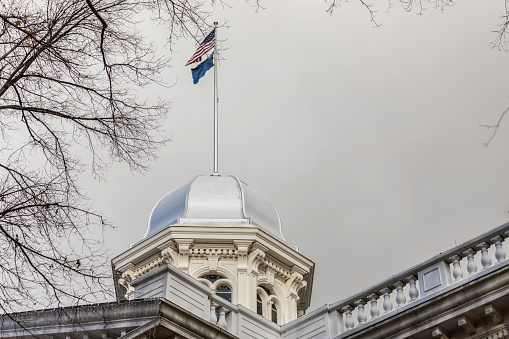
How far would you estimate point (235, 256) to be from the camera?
31.3 metres

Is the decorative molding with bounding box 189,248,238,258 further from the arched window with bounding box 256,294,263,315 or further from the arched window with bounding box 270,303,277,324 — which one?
the arched window with bounding box 270,303,277,324

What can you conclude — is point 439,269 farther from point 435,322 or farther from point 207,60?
point 207,60

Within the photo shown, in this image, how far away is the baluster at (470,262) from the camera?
55.1ft

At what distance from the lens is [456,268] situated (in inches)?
673

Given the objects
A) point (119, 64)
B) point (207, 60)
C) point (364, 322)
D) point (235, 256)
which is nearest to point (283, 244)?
point (235, 256)

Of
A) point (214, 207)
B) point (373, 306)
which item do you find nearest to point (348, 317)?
point (373, 306)

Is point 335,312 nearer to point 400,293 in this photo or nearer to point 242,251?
point 400,293

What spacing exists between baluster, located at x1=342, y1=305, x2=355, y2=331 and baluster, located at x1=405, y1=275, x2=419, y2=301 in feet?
4.94

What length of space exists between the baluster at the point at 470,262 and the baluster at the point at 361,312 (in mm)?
2495

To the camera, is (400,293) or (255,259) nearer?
(400,293)

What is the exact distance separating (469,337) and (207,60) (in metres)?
23.1

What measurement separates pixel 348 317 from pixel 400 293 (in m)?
1.38

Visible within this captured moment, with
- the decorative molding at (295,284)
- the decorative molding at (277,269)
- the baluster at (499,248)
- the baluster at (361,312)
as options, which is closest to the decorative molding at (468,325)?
the baluster at (499,248)

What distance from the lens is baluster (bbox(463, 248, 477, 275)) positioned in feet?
55.1
